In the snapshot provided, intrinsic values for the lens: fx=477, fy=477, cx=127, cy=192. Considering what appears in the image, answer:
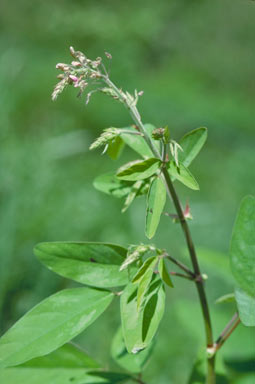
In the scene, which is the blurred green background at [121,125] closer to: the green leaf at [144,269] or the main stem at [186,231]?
the main stem at [186,231]

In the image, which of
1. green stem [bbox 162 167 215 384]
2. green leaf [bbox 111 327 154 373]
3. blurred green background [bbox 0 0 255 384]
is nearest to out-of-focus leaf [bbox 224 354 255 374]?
blurred green background [bbox 0 0 255 384]

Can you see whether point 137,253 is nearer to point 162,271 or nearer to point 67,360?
point 162,271

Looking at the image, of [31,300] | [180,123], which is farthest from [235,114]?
[31,300]

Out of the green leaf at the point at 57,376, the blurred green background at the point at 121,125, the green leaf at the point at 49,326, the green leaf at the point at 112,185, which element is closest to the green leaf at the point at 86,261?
the green leaf at the point at 49,326

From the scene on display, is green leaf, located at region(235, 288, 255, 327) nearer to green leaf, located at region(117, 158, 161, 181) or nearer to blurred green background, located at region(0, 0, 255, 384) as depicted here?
green leaf, located at region(117, 158, 161, 181)

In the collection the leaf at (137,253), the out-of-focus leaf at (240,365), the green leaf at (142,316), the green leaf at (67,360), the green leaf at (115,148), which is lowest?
the out-of-focus leaf at (240,365)

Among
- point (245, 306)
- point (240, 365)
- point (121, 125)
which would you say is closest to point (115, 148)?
point (245, 306)

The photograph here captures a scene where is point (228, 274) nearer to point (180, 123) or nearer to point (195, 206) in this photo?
point (195, 206)
